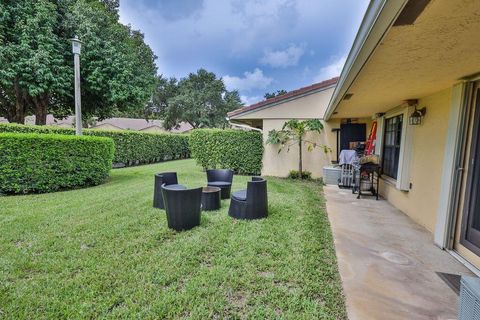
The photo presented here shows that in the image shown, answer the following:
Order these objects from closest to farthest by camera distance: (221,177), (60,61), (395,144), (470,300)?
(470,300), (395,144), (221,177), (60,61)

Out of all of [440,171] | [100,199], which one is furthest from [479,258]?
[100,199]

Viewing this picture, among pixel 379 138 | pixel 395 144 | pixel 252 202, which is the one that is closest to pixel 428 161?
pixel 395 144

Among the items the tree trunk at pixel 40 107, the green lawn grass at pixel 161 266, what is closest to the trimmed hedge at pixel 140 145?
the tree trunk at pixel 40 107

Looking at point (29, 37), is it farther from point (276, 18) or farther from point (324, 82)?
point (324, 82)

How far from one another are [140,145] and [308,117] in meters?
10.6

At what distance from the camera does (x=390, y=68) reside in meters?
3.00

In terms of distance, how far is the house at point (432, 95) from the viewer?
187cm

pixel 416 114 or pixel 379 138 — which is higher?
pixel 416 114

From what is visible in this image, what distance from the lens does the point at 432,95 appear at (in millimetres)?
4539

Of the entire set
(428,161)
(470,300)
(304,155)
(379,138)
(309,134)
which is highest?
(309,134)

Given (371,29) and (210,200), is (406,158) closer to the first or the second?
(371,29)

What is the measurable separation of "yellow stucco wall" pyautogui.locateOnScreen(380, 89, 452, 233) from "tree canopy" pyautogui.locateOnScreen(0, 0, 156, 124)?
11.7 m

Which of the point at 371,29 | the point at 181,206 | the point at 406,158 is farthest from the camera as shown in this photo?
the point at 406,158

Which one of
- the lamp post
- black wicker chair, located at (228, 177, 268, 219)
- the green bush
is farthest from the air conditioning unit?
the lamp post
